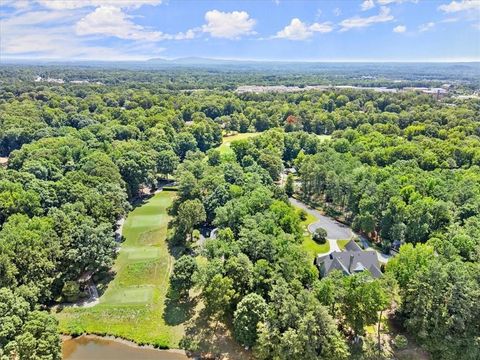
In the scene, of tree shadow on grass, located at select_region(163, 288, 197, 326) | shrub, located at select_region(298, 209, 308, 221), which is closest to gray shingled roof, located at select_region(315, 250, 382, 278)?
tree shadow on grass, located at select_region(163, 288, 197, 326)

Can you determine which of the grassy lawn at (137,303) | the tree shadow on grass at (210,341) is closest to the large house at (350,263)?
the tree shadow on grass at (210,341)

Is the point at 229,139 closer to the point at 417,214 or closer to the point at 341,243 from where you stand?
the point at 341,243

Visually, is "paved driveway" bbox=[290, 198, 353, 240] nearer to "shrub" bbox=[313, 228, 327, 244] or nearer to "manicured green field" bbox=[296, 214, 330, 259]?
"shrub" bbox=[313, 228, 327, 244]

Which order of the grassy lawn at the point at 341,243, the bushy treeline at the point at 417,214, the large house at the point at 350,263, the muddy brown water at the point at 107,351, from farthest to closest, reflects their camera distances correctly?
the grassy lawn at the point at 341,243 → the large house at the point at 350,263 → the muddy brown water at the point at 107,351 → the bushy treeline at the point at 417,214

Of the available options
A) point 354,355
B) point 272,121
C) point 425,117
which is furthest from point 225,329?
point 425,117

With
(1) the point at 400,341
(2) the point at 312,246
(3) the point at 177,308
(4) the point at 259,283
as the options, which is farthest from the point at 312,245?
(3) the point at 177,308

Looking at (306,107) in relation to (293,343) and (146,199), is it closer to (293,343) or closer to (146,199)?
(146,199)

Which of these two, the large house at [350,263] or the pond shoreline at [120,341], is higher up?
the large house at [350,263]

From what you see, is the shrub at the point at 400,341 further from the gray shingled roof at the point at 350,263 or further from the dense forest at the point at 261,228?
the gray shingled roof at the point at 350,263
